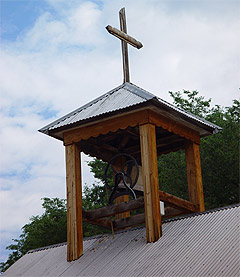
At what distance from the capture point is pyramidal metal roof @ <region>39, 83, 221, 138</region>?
1177 cm

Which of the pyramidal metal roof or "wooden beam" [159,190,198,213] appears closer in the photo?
"wooden beam" [159,190,198,213]

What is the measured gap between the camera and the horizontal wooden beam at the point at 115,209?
11773 mm

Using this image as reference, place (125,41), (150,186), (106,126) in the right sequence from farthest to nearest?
(125,41) → (106,126) → (150,186)

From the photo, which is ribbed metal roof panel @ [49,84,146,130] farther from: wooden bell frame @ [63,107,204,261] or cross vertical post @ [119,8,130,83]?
cross vertical post @ [119,8,130,83]

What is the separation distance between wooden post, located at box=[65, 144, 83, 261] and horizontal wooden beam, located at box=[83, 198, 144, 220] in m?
0.35

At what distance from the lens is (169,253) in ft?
32.7

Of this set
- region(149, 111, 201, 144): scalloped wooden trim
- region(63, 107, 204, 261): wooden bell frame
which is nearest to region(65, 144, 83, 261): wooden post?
region(63, 107, 204, 261): wooden bell frame

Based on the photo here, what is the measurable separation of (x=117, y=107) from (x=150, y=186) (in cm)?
200

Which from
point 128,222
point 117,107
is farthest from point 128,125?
point 128,222

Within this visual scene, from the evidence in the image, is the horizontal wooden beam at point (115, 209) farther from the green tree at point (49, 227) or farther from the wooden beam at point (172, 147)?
the green tree at point (49, 227)

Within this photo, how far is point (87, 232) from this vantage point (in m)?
29.1

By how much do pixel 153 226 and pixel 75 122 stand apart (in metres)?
3.22

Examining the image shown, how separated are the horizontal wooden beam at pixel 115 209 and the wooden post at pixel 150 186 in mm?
559

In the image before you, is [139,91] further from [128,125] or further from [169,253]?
[169,253]
